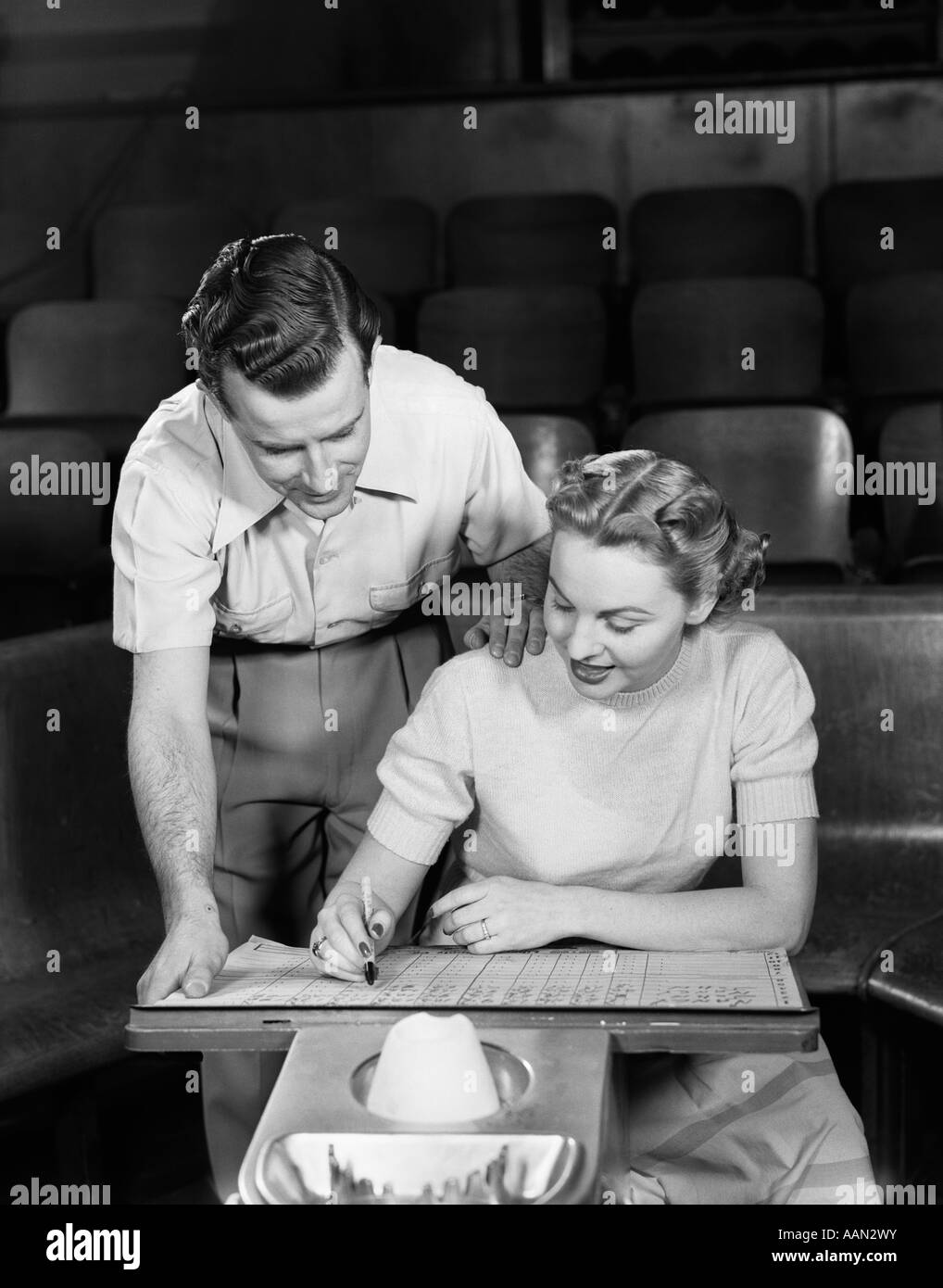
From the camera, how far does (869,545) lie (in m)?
3.79

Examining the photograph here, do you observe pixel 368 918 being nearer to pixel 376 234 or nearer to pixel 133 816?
pixel 133 816

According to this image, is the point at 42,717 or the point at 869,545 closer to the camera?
the point at 42,717

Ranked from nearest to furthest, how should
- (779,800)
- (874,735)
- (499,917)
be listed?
(499,917)
(779,800)
(874,735)

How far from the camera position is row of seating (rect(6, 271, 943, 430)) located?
4.02m

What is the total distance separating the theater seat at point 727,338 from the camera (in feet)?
13.2

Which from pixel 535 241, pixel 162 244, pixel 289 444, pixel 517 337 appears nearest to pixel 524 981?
pixel 289 444

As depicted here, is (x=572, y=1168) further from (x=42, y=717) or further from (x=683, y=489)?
(x=42, y=717)

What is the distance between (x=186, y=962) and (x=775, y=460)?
7.49 feet

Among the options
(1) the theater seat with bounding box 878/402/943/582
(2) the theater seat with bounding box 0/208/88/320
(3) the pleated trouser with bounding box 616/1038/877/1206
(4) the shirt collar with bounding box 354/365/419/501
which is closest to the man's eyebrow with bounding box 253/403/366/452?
(4) the shirt collar with bounding box 354/365/419/501

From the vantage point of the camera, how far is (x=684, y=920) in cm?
156

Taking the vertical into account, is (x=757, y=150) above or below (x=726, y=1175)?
above

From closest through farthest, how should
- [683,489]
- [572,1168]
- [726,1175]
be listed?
[572,1168] → [726,1175] → [683,489]
